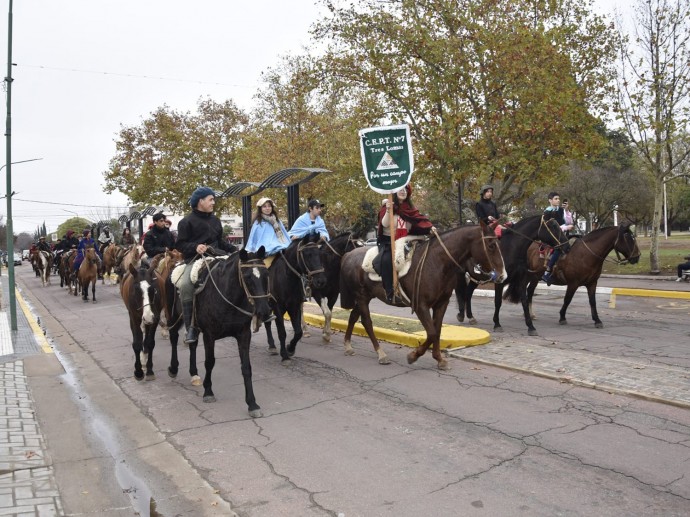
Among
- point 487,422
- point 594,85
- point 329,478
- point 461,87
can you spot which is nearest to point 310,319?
point 487,422

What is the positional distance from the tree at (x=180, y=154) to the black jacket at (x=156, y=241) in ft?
87.0

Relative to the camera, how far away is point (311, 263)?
9023 mm

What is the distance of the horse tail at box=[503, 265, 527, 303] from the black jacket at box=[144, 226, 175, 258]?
646cm

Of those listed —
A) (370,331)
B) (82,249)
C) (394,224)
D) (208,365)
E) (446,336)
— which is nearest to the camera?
Answer: (208,365)

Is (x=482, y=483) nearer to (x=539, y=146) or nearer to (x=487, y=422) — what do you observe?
(x=487, y=422)

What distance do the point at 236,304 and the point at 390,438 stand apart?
240cm

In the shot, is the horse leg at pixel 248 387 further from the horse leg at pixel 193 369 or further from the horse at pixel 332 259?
Answer: the horse at pixel 332 259

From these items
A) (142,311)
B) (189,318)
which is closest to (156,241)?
(142,311)

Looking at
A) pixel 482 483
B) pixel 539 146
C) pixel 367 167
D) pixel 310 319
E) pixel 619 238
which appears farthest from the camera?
pixel 539 146

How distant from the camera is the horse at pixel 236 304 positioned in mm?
6625

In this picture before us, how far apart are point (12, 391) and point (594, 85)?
19.5 m

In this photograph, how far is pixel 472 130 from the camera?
19.1m

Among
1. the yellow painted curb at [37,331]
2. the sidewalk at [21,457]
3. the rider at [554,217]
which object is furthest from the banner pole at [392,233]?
the yellow painted curb at [37,331]

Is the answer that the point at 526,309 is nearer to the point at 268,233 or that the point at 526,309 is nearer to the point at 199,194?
the point at 268,233
